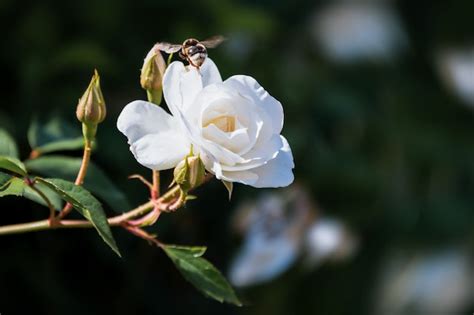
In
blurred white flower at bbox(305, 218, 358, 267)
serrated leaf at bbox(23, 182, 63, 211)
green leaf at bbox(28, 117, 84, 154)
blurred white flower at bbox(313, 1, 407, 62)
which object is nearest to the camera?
serrated leaf at bbox(23, 182, 63, 211)

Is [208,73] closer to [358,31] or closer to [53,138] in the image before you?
[53,138]

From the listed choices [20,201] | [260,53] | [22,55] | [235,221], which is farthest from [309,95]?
[20,201]

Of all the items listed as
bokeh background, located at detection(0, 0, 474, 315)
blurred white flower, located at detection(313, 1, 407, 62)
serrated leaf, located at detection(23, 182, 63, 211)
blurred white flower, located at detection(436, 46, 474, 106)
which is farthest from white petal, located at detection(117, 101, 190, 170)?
blurred white flower, located at detection(436, 46, 474, 106)

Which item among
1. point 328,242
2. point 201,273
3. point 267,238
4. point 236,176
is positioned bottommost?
point 328,242

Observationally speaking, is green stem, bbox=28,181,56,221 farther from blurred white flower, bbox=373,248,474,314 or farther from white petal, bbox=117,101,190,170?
blurred white flower, bbox=373,248,474,314

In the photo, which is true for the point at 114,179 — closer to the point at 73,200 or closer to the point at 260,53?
the point at 260,53

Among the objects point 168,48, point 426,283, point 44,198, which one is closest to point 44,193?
point 44,198
